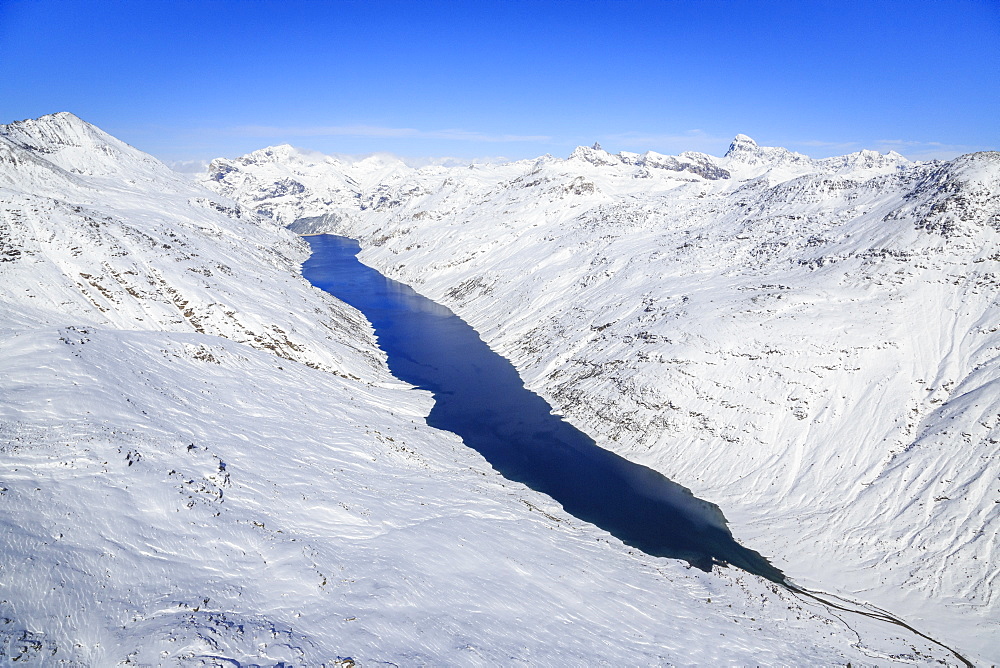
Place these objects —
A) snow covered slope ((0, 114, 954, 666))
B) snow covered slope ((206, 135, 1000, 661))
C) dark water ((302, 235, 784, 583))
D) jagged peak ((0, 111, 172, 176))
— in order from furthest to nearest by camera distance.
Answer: jagged peak ((0, 111, 172, 176)) < dark water ((302, 235, 784, 583)) < snow covered slope ((206, 135, 1000, 661)) < snow covered slope ((0, 114, 954, 666))

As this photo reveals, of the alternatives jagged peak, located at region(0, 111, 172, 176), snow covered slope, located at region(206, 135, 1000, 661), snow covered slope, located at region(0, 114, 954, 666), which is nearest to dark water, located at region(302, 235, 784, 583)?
snow covered slope, located at region(206, 135, 1000, 661)

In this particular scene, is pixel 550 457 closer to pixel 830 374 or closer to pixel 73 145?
pixel 830 374

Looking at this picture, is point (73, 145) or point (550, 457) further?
point (73, 145)

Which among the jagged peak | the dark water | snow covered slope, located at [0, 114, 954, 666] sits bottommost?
snow covered slope, located at [0, 114, 954, 666]

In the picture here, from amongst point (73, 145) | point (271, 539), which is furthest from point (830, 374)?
point (73, 145)

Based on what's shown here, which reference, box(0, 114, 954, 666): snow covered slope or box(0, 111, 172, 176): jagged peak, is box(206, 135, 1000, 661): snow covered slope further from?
box(0, 111, 172, 176): jagged peak

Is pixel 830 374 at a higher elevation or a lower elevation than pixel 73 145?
higher
